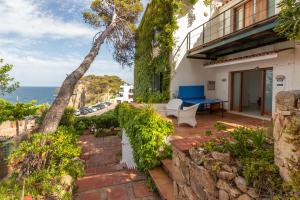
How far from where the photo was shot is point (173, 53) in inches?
434

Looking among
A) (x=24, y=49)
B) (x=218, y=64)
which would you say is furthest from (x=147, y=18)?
(x=24, y=49)

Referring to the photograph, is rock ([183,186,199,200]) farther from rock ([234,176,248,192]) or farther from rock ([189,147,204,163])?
rock ([234,176,248,192])

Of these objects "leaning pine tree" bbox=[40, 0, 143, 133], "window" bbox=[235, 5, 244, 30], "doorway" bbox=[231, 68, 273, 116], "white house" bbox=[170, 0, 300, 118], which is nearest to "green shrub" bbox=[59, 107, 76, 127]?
"leaning pine tree" bbox=[40, 0, 143, 133]

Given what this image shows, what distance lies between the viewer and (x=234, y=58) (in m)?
9.30

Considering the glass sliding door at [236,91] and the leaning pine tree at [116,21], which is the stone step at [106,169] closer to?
the leaning pine tree at [116,21]

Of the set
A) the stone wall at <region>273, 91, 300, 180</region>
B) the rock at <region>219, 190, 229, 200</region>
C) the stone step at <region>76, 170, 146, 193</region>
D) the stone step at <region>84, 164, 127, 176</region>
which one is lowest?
the stone step at <region>84, 164, 127, 176</region>

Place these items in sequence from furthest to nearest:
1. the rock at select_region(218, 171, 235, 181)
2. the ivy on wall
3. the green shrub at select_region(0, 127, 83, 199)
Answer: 1. the ivy on wall
2. the green shrub at select_region(0, 127, 83, 199)
3. the rock at select_region(218, 171, 235, 181)

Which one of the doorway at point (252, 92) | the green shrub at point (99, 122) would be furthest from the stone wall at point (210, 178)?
the green shrub at point (99, 122)

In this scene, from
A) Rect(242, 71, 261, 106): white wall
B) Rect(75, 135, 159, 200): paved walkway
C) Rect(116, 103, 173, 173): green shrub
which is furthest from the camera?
Rect(242, 71, 261, 106): white wall

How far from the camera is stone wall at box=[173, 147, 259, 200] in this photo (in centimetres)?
251

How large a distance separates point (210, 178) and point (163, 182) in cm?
214

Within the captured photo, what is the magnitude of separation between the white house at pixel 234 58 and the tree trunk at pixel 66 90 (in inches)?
190

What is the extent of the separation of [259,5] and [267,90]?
15.7 feet

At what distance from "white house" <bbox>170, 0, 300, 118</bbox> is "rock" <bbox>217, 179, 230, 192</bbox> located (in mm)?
6848
